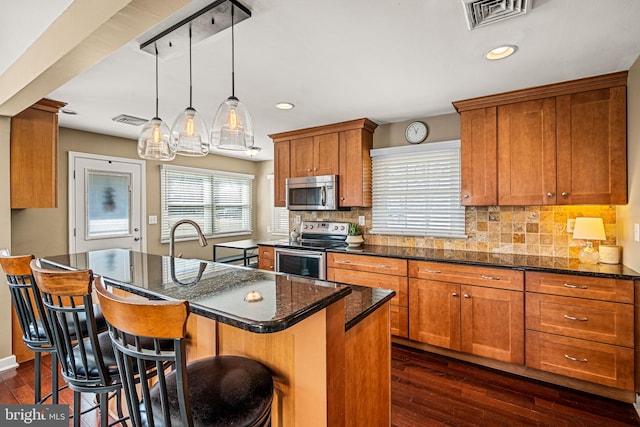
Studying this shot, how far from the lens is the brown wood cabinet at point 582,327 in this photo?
7.01 ft

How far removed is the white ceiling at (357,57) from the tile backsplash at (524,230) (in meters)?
1.10

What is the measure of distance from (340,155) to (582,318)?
2.62 meters

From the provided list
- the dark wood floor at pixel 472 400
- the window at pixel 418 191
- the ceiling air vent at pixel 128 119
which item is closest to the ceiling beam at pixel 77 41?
the ceiling air vent at pixel 128 119

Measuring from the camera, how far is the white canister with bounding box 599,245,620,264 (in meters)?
2.43

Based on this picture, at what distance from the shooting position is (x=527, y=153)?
2717 millimetres

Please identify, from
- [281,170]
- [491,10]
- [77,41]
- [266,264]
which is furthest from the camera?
[281,170]

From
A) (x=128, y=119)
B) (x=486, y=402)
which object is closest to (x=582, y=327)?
(x=486, y=402)

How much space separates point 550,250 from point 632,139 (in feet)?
3.43

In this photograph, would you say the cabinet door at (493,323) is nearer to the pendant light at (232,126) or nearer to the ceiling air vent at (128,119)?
the pendant light at (232,126)

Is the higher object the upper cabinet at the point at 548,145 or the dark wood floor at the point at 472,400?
the upper cabinet at the point at 548,145

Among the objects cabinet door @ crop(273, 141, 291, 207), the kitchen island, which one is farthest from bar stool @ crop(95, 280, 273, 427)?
cabinet door @ crop(273, 141, 291, 207)

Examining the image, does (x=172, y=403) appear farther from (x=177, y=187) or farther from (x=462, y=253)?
(x=177, y=187)

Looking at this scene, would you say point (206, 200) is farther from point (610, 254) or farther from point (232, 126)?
point (610, 254)

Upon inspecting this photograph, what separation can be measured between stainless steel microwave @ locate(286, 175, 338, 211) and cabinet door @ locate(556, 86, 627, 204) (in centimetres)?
214
